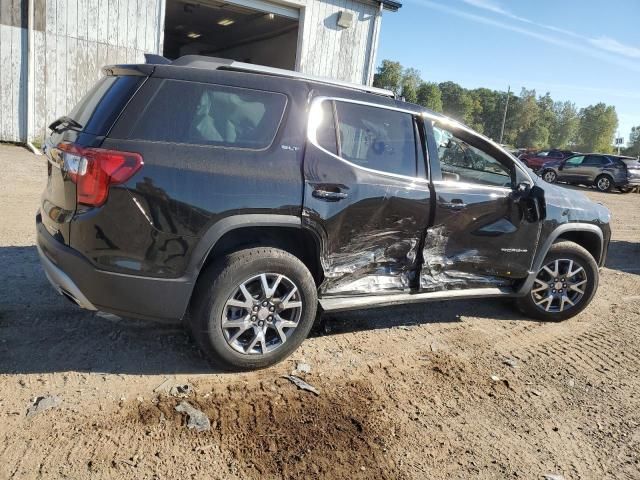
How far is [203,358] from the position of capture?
3459 millimetres

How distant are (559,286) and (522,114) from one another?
122 m

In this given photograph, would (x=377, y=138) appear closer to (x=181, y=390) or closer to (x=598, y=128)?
(x=181, y=390)

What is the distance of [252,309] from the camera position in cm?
322

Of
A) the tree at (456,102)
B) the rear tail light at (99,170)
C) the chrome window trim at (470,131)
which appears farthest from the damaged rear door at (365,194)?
the tree at (456,102)

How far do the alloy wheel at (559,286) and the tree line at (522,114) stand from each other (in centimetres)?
9660

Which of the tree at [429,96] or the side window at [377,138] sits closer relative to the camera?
the side window at [377,138]

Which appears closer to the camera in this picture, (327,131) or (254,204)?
(254,204)

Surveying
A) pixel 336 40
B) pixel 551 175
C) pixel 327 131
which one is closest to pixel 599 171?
pixel 551 175

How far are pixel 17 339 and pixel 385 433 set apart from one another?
2.53 metres

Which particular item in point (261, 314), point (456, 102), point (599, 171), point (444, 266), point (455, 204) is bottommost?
point (261, 314)

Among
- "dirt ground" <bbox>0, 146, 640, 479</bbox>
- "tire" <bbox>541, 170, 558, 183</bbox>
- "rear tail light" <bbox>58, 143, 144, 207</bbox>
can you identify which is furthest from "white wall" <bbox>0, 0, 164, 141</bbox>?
"tire" <bbox>541, 170, 558, 183</bbox>

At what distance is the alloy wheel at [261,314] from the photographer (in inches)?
125

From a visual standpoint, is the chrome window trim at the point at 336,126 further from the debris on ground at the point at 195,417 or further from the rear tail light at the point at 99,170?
the debris on ground at the point at 195,417

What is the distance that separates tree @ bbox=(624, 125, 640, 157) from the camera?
356ft
